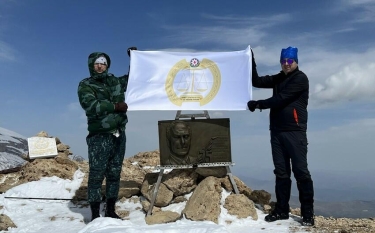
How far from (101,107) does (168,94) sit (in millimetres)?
1529

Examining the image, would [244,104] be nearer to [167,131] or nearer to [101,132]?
[167,131]

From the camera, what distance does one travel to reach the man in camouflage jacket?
6.05 m

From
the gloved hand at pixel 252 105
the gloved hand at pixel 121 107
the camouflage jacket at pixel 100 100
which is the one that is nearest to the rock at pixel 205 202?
the gloved hand at pixel 252 105

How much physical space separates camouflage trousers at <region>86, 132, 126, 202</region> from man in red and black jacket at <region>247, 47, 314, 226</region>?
9.15 ft

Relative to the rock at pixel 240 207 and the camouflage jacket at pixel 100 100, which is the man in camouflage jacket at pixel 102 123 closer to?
the camouflage jacket at pixel 100 100

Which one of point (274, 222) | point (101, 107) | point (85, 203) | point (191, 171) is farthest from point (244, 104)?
point (85, 203)

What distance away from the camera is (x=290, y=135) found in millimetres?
6160

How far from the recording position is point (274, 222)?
6.37 metres

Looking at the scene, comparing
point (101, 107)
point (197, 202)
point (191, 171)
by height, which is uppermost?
point (101, 107)

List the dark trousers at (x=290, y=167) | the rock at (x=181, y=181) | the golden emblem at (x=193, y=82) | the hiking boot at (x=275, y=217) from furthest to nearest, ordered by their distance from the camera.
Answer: the rock at (x=181, y=181), the golden emblem at (x=193, y=82), the hiking boot at (x=275, y=217), the dark trousers at (x=290, y=167)

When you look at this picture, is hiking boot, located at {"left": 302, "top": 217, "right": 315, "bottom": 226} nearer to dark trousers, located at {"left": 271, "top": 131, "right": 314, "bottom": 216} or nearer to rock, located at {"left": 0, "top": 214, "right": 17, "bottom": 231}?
dark trousers, located at {"left": 271, "top": 131, "right": 314, "bottom": 216}

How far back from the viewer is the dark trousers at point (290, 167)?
607 cm

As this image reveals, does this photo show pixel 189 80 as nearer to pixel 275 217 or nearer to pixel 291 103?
pixel 291 103

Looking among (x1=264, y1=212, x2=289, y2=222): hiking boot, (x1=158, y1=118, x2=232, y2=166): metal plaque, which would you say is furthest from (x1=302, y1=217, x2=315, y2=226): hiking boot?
(x1=158, y1=118, x2=232, y2=166): metal plaque
